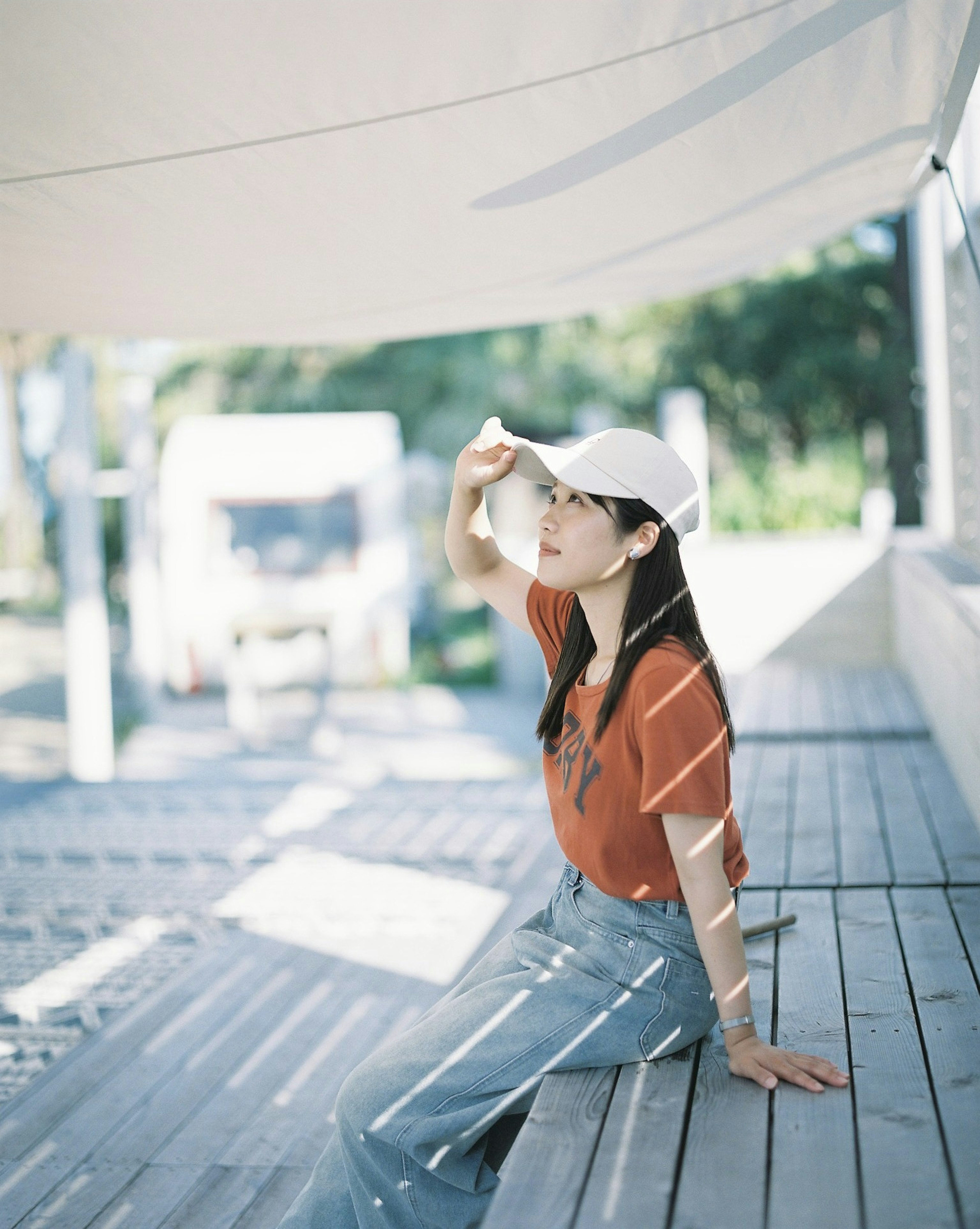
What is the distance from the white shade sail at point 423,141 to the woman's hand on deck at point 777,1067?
1564mm

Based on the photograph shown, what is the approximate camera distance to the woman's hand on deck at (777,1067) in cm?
177

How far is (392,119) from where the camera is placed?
2.27 m

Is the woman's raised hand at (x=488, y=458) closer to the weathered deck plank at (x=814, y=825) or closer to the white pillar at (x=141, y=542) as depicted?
the weathered deck plank at (x=814, y=825)

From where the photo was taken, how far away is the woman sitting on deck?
1755 mm

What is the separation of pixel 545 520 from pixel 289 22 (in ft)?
2.72

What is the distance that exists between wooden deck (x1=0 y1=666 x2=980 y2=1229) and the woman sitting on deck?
0.30 ft

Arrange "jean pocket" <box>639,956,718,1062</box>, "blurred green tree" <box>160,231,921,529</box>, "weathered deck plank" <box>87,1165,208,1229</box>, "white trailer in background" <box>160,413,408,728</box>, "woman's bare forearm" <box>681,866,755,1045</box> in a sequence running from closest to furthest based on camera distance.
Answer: "woman's bare forearm" <box>681,866,755,1045</box> → "jean pocket" <box>639,956,718,1062</box> → "weathered deck plank" <box>87,1165,208,1229</box> → "white trailer in background" <box>160,413,408,728</box> → "blurred green tree" <box>160,231,921,529</box>

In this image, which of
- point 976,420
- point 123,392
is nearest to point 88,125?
point 976,420

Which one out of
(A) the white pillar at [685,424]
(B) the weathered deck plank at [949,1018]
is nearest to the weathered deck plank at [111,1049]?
(B) the weathered deck plank at [949,1018]

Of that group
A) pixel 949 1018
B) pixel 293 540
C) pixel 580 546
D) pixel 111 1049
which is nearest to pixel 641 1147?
pixel 949 1018

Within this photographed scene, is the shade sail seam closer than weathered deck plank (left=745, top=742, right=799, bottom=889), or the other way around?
the shade sail seam

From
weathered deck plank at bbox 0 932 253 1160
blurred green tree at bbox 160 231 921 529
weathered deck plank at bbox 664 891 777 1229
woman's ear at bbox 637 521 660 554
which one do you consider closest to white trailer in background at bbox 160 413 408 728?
blurred green tree at bbox 160 231 921 529

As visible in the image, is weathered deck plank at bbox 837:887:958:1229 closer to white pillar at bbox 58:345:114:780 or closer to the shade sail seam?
the shade sail seam

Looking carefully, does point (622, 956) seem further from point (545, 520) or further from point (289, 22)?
point (289, 22)
